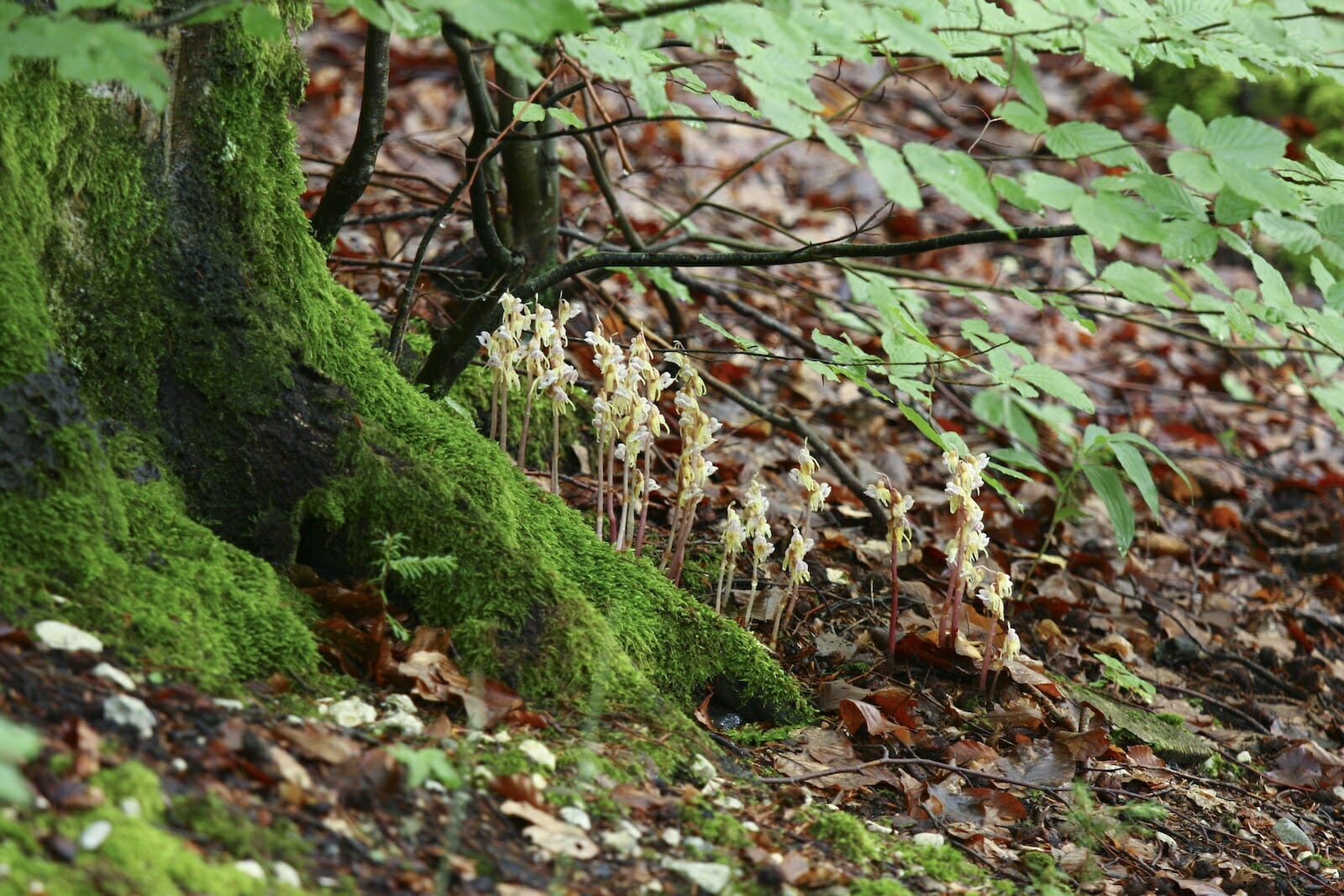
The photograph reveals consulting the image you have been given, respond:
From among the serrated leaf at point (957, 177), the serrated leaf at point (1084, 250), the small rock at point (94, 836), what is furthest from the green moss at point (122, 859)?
the serrated leaf at point (1084, 250)

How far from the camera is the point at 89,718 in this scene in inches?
72.1

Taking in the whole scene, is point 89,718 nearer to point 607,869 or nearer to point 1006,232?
point 607,869

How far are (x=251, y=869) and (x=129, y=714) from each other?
1.25ft

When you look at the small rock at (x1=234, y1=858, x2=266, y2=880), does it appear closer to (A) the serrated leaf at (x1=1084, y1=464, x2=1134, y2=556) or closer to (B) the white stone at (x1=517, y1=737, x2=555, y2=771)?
(B) the white stone at (x1=517, y1=737, x2=555, y2=771)

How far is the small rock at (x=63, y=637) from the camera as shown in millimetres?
1953

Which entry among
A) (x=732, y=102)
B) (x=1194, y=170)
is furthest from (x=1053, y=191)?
(x=732, y=102)

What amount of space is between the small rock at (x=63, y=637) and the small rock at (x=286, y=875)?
1.92ft

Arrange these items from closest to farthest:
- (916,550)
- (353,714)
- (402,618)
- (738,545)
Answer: (353,714), (402,618), (738,545), (916,550)

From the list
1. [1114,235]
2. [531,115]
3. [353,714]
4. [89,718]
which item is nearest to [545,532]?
[353,714]

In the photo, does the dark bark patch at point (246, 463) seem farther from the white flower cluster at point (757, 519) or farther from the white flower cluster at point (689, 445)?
the white flower cluster at point (757, 519)

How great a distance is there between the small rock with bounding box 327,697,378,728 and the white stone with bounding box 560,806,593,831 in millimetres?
439

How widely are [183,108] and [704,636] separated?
6.14ft

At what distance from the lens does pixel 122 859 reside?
158 centimetres

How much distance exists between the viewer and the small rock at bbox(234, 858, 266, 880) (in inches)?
65.9
